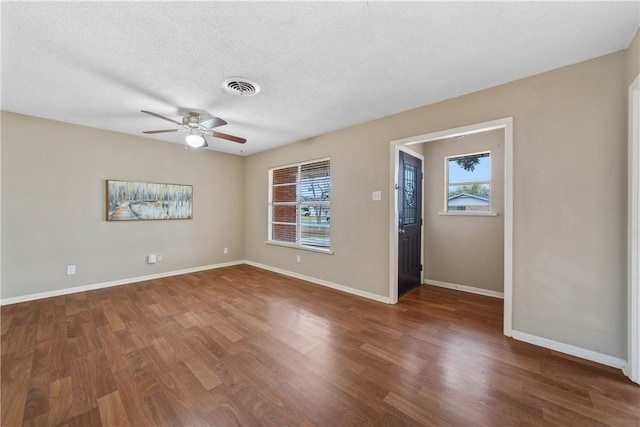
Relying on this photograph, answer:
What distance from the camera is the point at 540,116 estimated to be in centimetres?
221

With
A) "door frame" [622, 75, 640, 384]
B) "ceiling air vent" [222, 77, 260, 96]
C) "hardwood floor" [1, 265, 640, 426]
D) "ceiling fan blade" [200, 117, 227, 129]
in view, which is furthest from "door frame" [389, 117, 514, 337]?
"ceiling fan blade" [200, 117, 227, 129]

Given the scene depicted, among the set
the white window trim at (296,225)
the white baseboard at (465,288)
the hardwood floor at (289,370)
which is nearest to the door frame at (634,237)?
the hardwood floor at (289,370)

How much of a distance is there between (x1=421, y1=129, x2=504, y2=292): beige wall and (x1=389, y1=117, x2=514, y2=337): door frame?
1.04 metres

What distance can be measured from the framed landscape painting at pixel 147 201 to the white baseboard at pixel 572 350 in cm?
526

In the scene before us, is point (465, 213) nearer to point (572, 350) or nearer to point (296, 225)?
point (572, 350)

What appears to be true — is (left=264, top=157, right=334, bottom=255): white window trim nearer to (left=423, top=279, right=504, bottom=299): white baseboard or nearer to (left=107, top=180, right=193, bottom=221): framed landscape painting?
(left=107, top=180, right=193, bottom=221): framed landscape painting

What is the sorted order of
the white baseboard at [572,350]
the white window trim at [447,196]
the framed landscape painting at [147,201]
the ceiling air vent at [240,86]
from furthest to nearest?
the framed landscape painting at [147,201] → the white window trim at [447,196] → the ceiling air vent at [240,86] → the white baseboard at [572,350]

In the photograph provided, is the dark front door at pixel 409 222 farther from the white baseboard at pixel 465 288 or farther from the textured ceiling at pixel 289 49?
the textured ceiling at pixel 289 49

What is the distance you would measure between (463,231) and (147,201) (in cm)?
531

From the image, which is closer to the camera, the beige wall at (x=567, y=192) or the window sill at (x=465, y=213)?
the beige wall at (x=567, y=192)

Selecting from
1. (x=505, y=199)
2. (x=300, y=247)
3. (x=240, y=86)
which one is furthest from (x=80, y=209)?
(x=505, y=199)

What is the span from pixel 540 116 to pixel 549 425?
2366 millimetres

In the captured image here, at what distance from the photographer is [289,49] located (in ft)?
6.12

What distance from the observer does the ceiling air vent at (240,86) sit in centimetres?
229
